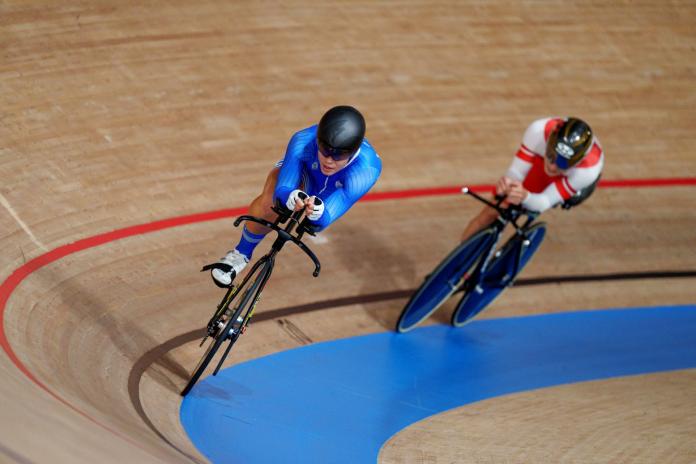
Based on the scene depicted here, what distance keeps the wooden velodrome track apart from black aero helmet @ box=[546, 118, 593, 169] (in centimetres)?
127

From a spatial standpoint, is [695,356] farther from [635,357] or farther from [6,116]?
[6,116]

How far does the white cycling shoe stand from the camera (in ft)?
14.5

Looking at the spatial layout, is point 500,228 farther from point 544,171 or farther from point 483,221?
point 544,171

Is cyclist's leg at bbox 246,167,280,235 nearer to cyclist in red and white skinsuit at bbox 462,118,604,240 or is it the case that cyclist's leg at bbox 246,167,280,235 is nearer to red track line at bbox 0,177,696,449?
red track line at bbox 0,177,696,449

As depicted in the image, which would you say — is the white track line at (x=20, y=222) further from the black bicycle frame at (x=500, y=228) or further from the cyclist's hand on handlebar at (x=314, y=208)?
the black bicycle frame at (x=500, y=228)

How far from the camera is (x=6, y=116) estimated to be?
603cm

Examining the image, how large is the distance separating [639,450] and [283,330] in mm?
1861

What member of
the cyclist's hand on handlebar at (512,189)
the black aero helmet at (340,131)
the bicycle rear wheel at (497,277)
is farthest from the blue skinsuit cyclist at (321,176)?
the bicycle rear wheel at (497,277)

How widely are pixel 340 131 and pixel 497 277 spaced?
2184 mm

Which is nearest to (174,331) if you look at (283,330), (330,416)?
(283,330)

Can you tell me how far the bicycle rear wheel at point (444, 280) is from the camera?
5.59 meters

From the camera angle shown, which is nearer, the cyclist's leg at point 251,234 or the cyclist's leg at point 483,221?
the cyclist's leg at point 251,234

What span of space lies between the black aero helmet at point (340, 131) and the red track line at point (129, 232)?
1.34 m

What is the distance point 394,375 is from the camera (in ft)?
17.5
